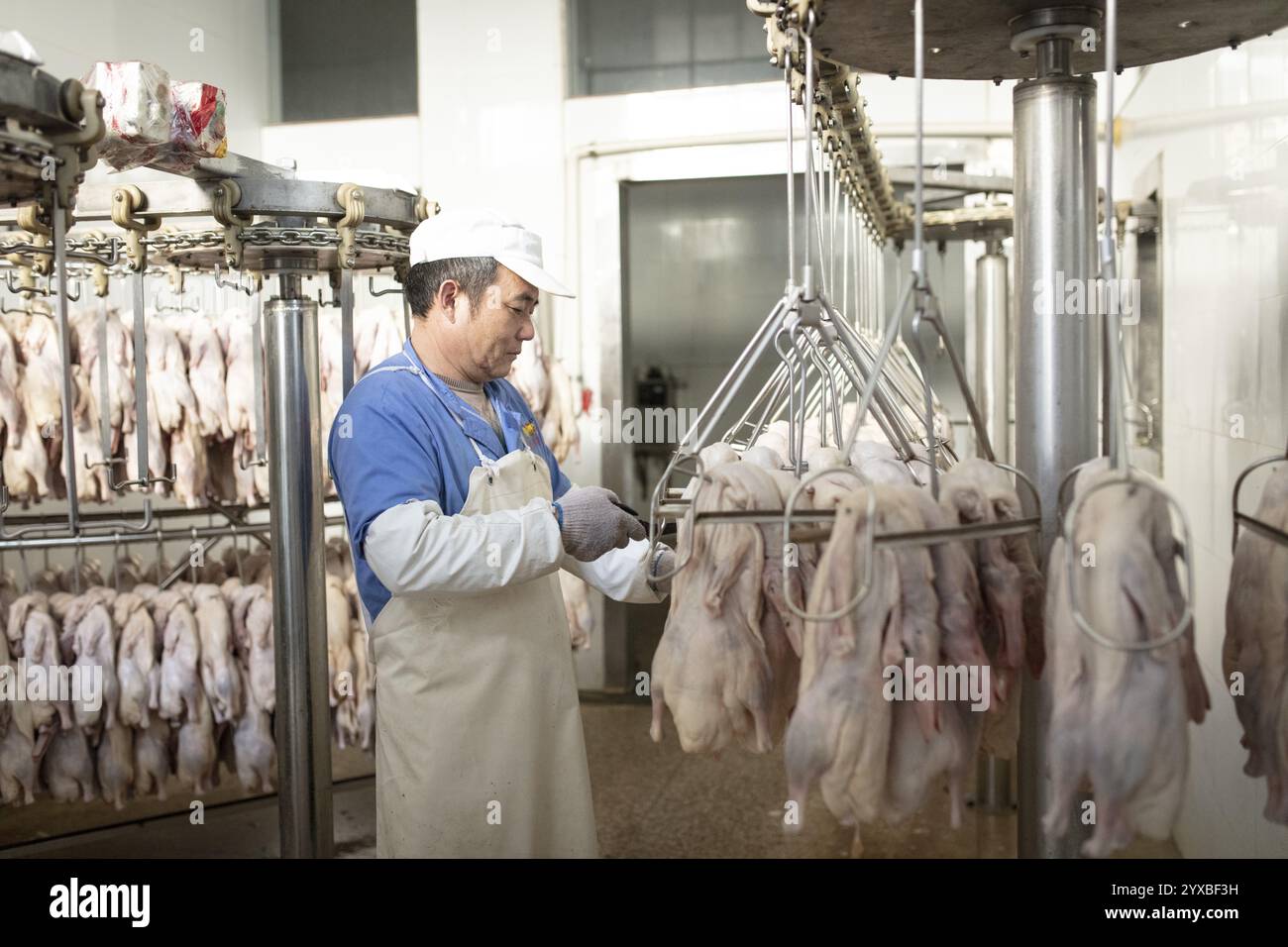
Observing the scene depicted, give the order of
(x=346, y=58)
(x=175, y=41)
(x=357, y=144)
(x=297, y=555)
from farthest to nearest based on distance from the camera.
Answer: (x=346, y=58), (x=357, y=144), (x=175, y=41), (x=297, y=555)

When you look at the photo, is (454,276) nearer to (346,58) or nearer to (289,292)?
(289,292)

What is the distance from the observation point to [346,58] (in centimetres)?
692

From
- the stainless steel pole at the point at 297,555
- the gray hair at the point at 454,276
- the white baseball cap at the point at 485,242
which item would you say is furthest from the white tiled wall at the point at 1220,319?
the stainless steel pole at the point at 297,555

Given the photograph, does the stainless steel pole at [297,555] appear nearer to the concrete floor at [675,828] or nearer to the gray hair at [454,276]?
the gray hair at [454,276]

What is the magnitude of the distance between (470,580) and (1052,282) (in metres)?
1.21

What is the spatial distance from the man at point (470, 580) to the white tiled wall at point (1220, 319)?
156 centimetres

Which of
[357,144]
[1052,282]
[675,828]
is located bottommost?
[675,828]

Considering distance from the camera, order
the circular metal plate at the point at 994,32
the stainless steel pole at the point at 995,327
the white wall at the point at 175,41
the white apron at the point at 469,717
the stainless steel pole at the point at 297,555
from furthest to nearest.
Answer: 1. the white wall at the point at 175,41
2. the stainless steel pole at the point at 995,327
3. the stainless steel pole at the point at 297,555
4. the white apron at the point at 469,717
5. the circular metal plate at the point at 994,32

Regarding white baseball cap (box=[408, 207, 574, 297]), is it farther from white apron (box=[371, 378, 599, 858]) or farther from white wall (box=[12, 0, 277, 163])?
white wall (box=[12, 0, 277, 163])

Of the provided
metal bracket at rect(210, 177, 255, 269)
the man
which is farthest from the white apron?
metal bracket at rect(210, 177, 255, 269)

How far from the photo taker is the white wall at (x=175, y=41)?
17.2 feet

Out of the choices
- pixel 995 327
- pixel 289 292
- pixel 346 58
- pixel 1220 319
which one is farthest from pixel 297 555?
pixel 346 58

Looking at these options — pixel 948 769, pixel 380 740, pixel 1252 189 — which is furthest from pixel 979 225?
pixel 948 769
